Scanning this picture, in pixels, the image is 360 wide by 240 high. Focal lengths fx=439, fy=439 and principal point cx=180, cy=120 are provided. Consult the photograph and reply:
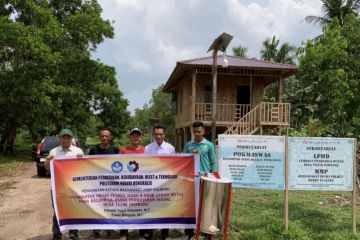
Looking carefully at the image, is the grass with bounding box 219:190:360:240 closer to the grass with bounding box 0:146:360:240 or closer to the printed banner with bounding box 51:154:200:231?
the grass with bounding box 0:146:360:240

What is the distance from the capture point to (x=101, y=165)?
6477 millimetres

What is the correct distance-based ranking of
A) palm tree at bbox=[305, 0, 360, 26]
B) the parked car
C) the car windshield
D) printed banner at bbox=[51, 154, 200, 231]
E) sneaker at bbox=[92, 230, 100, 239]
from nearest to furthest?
printed banner at bbox=[51, 154, 200, 231], sneaker at bbox=[92, 230, 100, 239], the parked car, the car windshield, palm tree at bbox=[305, 0, 360, 26]

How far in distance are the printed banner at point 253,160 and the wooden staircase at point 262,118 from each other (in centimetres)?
1184

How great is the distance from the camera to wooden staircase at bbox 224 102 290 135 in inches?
763

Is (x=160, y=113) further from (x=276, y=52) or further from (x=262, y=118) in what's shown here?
(x=262, y=118)

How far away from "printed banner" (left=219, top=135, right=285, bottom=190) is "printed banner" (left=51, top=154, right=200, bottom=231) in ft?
3.19

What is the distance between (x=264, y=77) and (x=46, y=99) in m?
11.1

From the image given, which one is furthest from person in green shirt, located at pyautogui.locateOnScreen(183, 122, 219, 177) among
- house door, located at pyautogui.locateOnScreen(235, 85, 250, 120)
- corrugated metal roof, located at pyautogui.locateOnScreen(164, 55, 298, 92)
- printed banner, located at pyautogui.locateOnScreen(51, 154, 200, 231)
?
house door, located at pyautogui.locateOnScreen(235, 85, 250, 120)

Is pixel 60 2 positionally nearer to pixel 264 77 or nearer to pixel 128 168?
pixel 264 77

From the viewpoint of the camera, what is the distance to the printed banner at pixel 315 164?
7.28 m

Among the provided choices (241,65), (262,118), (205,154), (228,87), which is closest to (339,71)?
(262,118)

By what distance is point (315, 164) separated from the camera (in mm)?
7293

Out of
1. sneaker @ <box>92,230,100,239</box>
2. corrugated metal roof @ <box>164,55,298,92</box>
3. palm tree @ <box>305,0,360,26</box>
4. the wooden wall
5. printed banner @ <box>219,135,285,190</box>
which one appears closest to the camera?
sneaker @ <box>92,230,100,239</box>

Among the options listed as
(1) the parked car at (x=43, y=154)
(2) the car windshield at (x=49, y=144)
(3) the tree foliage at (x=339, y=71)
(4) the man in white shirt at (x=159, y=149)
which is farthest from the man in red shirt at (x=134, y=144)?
(3) the tree foliage at (x=339, y=71)
